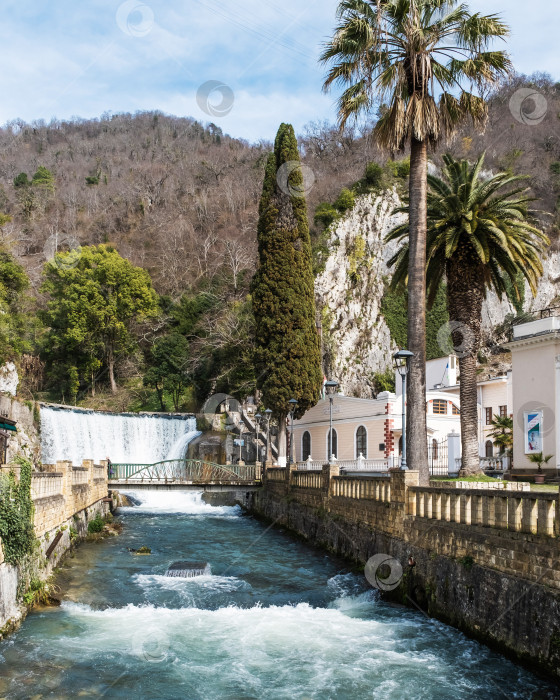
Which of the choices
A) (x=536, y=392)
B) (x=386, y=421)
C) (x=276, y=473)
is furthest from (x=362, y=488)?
(x=386, y=421)

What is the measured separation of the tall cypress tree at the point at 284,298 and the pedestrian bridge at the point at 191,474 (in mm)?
3038

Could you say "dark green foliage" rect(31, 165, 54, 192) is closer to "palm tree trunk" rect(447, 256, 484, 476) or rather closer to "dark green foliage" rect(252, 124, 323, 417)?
"dark green foliage" rect(252, 124, 323, 417)

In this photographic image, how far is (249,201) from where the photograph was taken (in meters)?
74.5

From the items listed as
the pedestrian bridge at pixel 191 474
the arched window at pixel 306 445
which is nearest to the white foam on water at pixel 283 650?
the pedestrian bridge at pixel 191 474

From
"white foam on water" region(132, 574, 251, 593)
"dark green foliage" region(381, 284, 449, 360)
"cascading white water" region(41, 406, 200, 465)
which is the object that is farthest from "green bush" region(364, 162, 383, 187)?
"white foam on water" region(132, 574, 251, 593)

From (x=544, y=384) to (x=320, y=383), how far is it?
15.3 m

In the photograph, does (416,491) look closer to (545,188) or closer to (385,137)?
(385,137)

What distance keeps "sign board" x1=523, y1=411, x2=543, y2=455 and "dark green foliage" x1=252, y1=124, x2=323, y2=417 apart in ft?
47.0

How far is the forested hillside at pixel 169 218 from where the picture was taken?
176ft

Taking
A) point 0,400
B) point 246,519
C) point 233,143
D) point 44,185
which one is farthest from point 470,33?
point 233,143

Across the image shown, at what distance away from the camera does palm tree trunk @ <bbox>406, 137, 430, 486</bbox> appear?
1784 cm

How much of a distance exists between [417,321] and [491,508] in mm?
8129

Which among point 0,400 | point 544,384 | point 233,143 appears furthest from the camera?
point 233,143

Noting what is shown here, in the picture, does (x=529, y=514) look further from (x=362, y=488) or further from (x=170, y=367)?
(x=170, y=367)
